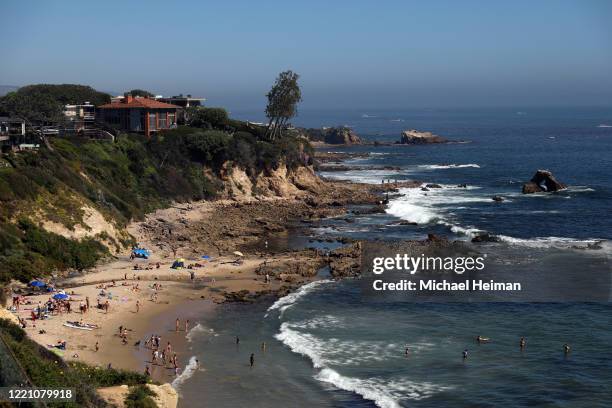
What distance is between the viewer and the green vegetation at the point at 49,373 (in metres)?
21.9

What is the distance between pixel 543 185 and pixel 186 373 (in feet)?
239

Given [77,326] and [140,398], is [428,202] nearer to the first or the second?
[77,326]

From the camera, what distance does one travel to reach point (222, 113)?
9469 cm

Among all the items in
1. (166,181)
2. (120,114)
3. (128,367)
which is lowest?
(128,367)

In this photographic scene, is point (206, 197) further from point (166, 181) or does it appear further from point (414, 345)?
point (414, 345)

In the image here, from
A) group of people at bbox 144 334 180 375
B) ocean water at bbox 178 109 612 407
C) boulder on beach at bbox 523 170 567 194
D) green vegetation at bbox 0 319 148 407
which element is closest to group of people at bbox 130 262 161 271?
ocean water at bbox 178 109 612 407

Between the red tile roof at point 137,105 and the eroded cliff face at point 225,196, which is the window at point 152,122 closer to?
the red tile roof at point 137,105

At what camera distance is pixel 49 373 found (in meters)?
22.7

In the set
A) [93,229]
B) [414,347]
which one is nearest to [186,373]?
[414,347]

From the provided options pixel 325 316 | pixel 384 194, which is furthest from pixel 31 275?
pixel 384 194


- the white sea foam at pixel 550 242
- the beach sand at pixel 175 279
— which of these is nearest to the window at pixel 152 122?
the beach sand at pixel 175 279

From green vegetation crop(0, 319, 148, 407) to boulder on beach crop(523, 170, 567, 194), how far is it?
7355cm

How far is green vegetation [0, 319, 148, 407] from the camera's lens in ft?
71.7

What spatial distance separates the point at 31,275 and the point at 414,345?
932 inches
